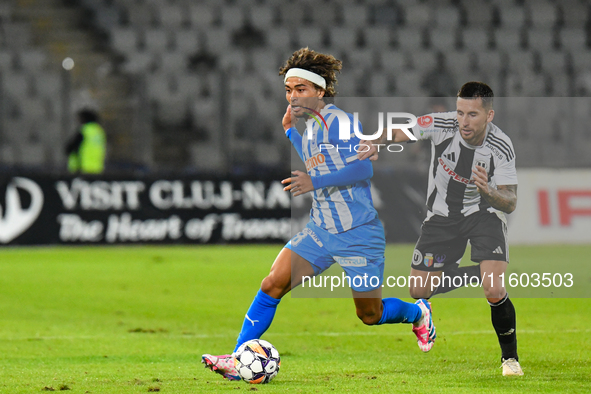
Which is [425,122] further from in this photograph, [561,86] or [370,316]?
[561,86]

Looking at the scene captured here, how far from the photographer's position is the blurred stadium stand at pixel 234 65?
13.5 meters

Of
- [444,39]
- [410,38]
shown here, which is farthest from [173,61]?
[444,39]

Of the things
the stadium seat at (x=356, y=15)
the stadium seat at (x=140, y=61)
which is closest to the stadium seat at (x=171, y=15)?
the stadium seat at (x=140, y=61)

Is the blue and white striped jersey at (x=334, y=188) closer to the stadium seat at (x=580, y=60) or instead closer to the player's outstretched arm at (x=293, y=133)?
the player's outstretched arm at (x=293, y=133)

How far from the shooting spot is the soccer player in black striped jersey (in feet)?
15.5

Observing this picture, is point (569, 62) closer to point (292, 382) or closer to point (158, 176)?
point (158, 176)

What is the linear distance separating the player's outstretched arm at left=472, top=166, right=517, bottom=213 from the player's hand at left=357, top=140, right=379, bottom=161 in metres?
0.56

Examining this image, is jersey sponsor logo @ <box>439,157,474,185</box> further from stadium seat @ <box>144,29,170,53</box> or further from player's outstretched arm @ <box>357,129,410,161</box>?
stadium seat @ <box>144,29,170,53</box>

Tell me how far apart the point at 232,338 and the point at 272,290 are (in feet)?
5.37

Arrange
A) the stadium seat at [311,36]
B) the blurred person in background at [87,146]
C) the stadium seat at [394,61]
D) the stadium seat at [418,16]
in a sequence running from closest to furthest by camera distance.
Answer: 1. the blurred person in background at [87,146]
2. the stadium seat at [394,61]
3. the stadium seat at [311,36]
4. the stadium seat at [418,16]

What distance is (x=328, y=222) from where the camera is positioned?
4699 mm

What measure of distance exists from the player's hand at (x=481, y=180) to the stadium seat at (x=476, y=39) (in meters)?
13.1

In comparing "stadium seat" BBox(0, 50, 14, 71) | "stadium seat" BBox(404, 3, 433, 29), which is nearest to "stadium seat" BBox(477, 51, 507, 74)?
"stadium seat" BBox(404, 3, 433, 29)

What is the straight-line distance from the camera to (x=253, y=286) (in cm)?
915
